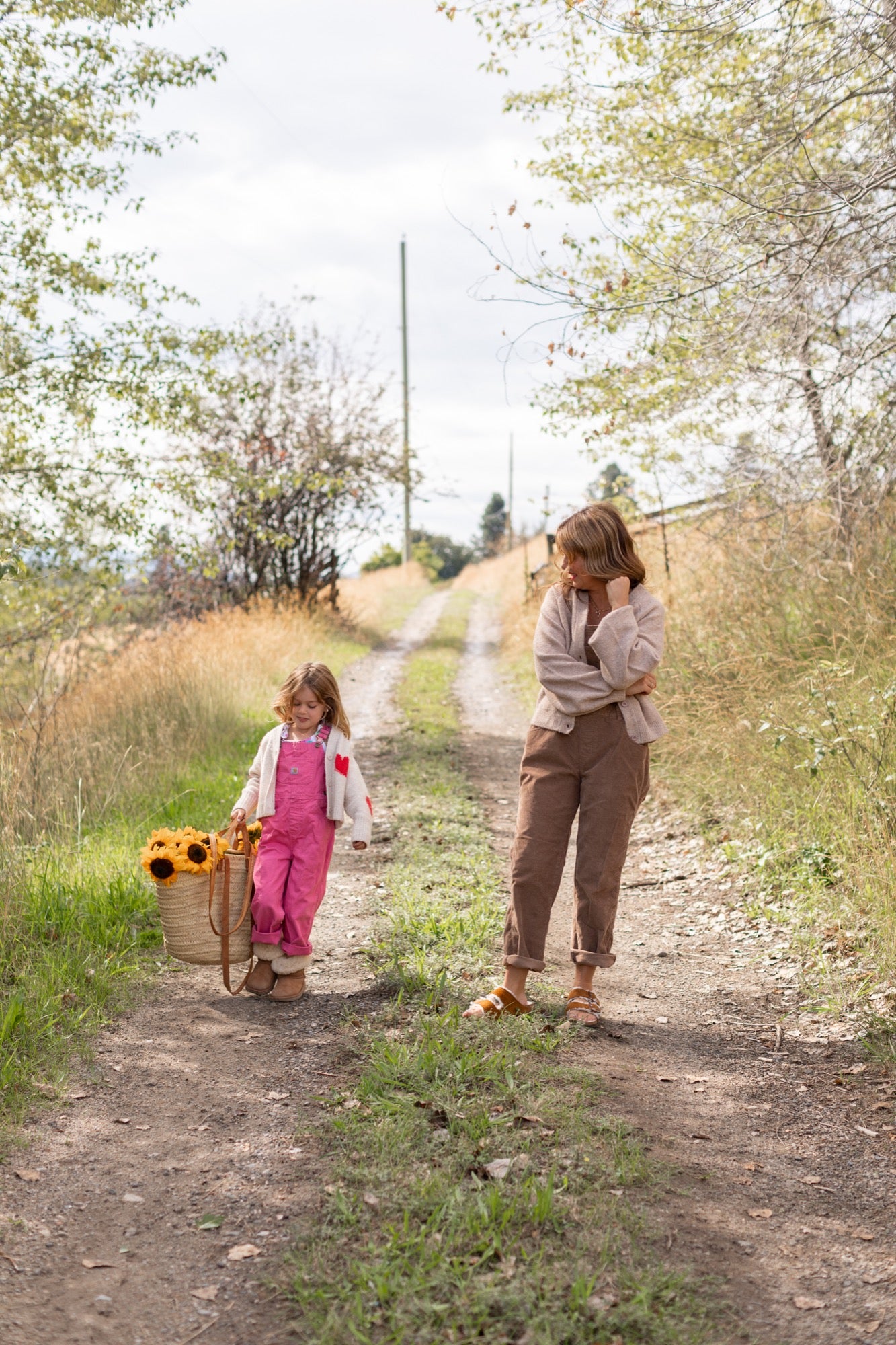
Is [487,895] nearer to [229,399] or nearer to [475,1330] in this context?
[475,1330]

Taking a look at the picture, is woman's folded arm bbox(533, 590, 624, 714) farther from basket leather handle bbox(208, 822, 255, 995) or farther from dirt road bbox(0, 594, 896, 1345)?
basket leather handle bbox(208, 822, 255, 995)

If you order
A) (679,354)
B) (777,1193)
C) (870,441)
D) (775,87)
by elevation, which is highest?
(775,87)

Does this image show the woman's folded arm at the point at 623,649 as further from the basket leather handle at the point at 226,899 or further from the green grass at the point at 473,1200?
the basket leather handle at the point at 226,899

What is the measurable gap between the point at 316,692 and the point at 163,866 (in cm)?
97

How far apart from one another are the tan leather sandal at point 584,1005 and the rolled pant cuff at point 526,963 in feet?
0.74

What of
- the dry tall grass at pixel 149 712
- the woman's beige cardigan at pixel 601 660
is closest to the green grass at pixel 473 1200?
the woman's beige cardigan at pixel 601 660

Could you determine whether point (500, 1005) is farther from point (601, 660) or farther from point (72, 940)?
point (72, 940)

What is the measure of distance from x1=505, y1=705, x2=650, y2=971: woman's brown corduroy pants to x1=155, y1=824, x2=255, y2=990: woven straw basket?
114cm

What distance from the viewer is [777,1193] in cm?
332

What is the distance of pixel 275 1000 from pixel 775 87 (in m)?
6.22

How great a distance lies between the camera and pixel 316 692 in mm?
4816

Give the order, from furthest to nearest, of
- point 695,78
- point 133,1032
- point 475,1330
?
point 695,78, point 133,1032, point 475,1330

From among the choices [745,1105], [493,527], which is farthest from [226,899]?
[493,527]

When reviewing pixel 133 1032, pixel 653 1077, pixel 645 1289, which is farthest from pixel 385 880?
pixel 645 1289
